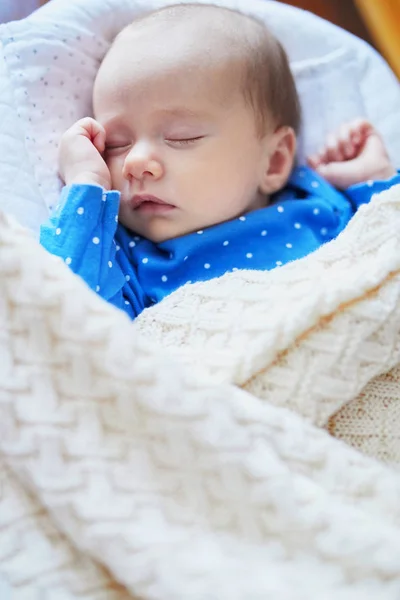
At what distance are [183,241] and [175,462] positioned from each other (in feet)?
1.29

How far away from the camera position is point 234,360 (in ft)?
2.27

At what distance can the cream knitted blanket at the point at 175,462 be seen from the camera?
0.61 m

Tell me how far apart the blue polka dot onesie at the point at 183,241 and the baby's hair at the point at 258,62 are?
4.6 inches

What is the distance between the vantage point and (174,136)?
95cm

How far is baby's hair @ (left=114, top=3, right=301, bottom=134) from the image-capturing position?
101cm

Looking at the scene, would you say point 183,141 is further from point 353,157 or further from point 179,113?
point 353,157

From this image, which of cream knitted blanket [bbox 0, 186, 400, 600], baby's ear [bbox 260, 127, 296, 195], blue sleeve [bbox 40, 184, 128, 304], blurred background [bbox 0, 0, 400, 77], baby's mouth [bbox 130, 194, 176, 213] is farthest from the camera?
blurred background [bbox 0, 0, 400, 77]

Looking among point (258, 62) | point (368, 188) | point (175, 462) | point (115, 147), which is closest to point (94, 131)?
point (115, 147)

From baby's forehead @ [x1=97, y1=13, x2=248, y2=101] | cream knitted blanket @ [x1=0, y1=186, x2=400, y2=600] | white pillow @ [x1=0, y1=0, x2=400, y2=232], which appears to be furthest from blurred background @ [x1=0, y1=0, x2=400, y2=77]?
cream knitted blanket @ [x1=0, y1=186, x2=400, y2=600]

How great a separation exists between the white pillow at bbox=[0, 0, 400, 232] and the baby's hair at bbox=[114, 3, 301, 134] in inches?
3.4

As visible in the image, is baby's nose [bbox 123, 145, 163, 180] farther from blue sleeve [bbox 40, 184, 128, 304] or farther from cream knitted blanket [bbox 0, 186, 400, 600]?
cream knitted blanket [bbox 0, 186, 400, 600]

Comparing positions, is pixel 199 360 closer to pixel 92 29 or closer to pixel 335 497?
pixel 335 497

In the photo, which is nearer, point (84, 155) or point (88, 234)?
point (88, 234)

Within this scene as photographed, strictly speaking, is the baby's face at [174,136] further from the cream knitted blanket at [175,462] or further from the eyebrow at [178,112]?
the cream knitted blanket at [175,462]
